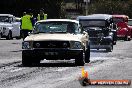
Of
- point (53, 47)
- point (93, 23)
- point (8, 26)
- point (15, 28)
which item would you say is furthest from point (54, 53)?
point (15, 28)

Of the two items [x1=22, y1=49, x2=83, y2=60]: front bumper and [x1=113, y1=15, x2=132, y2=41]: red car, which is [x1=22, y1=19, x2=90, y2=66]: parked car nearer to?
[x1=22, y1=49, x2=83, y2=60]: front bumper

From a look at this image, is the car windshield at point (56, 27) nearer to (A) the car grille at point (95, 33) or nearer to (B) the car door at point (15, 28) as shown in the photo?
(A) the car grille at point (95, 33)

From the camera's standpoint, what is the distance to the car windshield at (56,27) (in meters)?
21.1

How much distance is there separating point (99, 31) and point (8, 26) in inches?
537

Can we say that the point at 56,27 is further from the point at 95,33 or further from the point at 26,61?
the point at 95,33

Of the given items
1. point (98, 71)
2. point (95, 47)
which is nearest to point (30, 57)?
point (98, 71)

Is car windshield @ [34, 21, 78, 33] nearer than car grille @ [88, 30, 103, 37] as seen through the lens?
Yes

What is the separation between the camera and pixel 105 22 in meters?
33.1

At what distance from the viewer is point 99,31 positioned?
31812 mm

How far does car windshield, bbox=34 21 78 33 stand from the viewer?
2106 centimetres

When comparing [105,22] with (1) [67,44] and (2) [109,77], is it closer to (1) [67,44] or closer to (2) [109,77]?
(1) [67,44]

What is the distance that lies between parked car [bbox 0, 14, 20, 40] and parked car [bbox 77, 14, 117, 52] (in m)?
11.8

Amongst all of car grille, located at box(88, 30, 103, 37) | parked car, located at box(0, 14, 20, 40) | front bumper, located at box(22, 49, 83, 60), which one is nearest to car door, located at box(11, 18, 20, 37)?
parked car, located at box(0, 14, 20, 40)

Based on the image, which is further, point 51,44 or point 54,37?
point 54,37
